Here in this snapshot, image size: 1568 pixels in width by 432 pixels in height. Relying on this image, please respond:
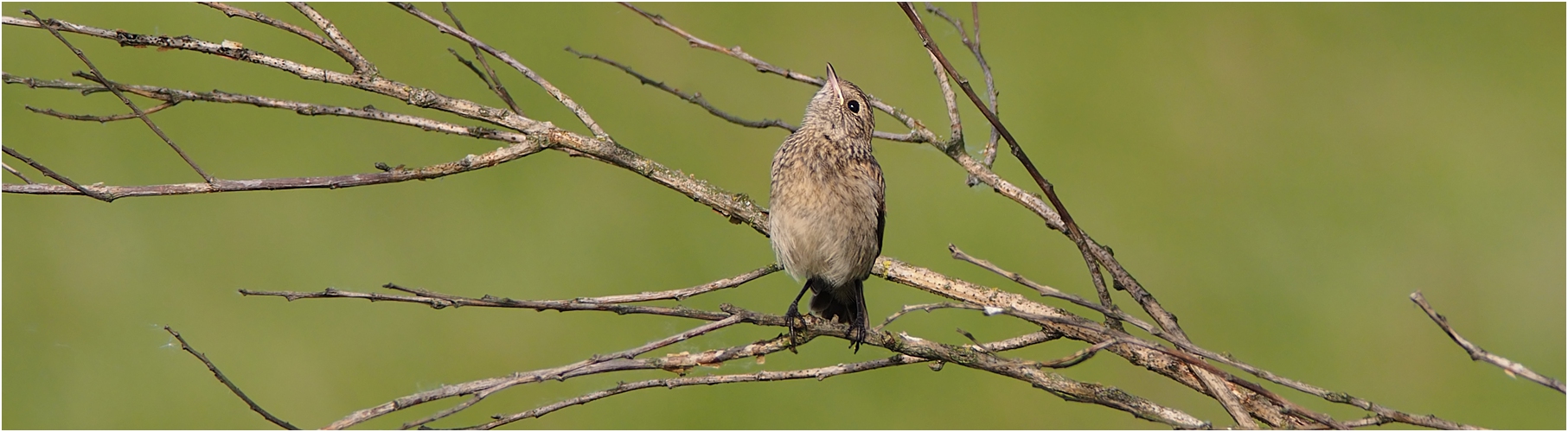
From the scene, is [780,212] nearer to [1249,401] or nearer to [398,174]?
[398,174]

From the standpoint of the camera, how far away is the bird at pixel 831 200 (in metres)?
3.67

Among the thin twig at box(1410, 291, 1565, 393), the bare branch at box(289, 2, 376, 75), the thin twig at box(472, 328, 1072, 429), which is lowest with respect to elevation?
the thin twig at box(1410, 291, 1565, 393)

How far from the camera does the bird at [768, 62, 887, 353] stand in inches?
144

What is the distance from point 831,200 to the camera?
3.75 meters

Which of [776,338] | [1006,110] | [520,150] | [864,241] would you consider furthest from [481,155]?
[1006,110]

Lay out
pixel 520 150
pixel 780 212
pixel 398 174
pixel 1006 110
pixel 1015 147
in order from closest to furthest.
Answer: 1. pixel 1015 147
2. pixel 398 174
3. pixel 520 150
4. pixel 780 212
5. pixel 1006 110

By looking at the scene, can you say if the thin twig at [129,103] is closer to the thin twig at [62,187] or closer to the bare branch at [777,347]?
the thin twig at [62,187]

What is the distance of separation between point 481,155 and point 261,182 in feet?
1.96

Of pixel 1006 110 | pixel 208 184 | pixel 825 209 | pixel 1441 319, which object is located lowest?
pixel 1441 319

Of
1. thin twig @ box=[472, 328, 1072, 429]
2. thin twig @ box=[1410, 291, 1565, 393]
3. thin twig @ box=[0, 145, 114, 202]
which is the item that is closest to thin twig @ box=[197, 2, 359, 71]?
thin twig @ box=[0, 145, 114, 202]

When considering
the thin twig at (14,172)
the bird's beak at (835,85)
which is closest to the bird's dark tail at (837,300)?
the bird's beak at (835,85)

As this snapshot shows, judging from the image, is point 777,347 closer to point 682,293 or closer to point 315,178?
point 682,293

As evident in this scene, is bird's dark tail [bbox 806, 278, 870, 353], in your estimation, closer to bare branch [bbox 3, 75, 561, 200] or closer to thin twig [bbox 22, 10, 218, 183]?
bare branch [bbox 3, 75, 561, 200]

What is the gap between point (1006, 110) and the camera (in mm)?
9062
